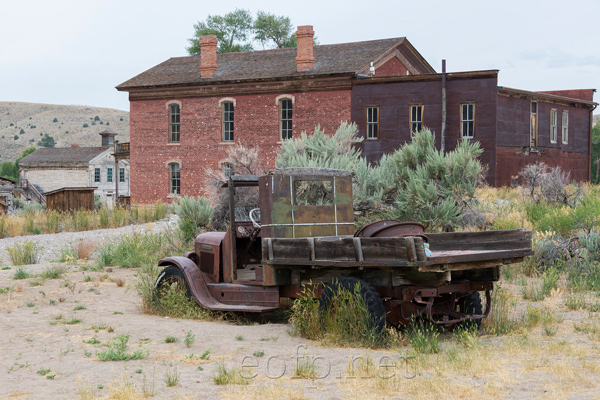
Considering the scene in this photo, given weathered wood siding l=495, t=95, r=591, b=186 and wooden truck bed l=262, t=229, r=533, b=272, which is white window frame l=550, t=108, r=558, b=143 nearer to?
weathered wood siding l=495, t=95, r=591, b=186

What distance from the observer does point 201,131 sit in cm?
3519

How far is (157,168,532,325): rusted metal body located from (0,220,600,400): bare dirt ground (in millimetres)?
585

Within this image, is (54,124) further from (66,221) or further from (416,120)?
(66,221)

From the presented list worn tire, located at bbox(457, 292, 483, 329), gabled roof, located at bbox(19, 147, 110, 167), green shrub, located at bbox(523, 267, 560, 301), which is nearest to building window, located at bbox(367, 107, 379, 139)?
green shrub, located at bbox(523, 267, 560, 301)

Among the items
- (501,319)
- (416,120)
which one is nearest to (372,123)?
(416,120)

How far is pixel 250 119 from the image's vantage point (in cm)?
3394

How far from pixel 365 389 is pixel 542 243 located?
8915 millimetres

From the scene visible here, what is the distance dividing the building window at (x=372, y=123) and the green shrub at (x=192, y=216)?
15.7 m

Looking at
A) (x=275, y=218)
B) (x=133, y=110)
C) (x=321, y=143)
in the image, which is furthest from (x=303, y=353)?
(x=133, y=110)

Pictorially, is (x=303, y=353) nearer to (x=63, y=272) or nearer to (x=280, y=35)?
(x=63, y=272)

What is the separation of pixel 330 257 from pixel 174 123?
2945cm

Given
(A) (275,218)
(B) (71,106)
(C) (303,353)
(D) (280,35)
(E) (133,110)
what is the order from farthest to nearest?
(B) (71,106) < (D) (280,35) < (E) (133,110) < (A) (275,218) < (C) (303,353)

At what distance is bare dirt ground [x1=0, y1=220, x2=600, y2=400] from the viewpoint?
5809mm

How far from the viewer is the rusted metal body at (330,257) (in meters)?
7.66
